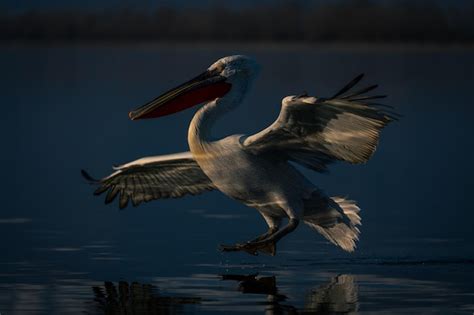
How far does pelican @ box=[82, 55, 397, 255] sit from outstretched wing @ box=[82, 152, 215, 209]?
1.0 inches

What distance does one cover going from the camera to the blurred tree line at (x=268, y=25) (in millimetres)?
46031

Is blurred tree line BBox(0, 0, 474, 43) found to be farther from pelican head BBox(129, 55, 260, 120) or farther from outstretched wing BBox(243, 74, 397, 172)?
outstretched wing BBox(243, 74, 397, 172)

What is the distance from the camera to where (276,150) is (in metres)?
10.4

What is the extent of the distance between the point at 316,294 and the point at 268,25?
39.9 m

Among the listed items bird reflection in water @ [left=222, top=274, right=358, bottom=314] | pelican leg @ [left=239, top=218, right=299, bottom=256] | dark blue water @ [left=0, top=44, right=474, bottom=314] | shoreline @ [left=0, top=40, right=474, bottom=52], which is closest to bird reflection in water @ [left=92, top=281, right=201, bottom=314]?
dark blue water @ [left=0, top=44, right=474, bottom=314]

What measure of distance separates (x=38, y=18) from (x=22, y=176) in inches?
1566

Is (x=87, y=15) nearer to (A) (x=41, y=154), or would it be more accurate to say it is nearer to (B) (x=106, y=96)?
(B) (x=106, y=96)

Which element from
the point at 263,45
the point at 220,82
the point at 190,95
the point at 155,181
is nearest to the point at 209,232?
the point at 155,181

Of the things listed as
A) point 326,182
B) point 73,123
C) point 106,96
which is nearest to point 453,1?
point 106,96

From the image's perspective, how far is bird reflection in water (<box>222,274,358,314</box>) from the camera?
28.6 ft

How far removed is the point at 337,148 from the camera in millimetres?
10203

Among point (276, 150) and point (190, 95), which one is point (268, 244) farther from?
point (190, 95)

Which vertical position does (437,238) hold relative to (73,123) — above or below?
below

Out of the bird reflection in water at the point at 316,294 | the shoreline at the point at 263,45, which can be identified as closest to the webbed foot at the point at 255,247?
the bird reflection in water at the point at 316,294
